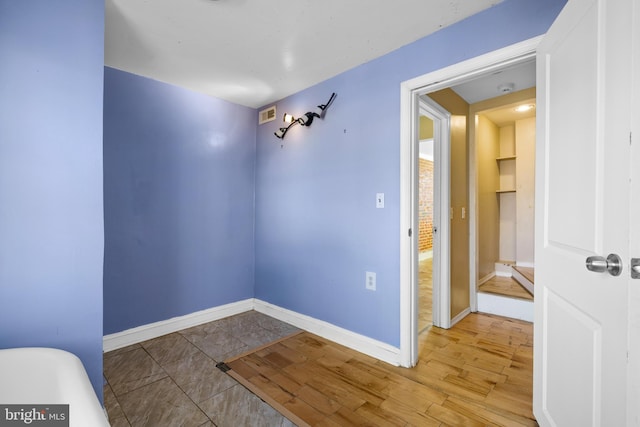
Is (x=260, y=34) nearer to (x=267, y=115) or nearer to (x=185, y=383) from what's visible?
(x=267, y=115)

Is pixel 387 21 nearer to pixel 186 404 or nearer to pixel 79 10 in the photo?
pixel 79 10

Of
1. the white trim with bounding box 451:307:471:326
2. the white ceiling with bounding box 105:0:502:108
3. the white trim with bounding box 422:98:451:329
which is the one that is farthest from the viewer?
the white trim with bounding box 451:307:471:326

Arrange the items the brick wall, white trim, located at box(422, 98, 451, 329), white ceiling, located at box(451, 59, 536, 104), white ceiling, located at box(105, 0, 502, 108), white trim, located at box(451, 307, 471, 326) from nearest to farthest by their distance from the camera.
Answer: white ceiling, located at box(105, 0, 502, 108)
white ceiling, located at box(451, 59, 536, 104)
white trim, located at box(422, 98, 451, 329)
white trim, located at box(451, 307, 471, 326)
the brick wall

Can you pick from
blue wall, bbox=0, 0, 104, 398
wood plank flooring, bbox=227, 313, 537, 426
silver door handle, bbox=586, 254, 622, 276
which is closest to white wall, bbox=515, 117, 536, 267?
wood plank flooring, bbox=227, 313, 537, 426

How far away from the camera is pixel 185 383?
184 cm

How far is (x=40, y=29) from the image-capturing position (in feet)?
4.42

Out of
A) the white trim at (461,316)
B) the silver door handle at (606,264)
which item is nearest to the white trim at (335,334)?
the white trim at (461,316)

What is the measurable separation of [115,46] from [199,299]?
2.18 meters

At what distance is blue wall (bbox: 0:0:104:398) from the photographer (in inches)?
50.2

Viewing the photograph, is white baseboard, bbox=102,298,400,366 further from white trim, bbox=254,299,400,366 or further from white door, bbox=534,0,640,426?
white door, bbox=534,0,640,426

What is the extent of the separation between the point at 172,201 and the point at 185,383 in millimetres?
1529

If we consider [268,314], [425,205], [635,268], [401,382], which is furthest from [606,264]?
[425,205]

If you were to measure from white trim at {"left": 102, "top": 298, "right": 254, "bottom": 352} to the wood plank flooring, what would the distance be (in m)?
0.86

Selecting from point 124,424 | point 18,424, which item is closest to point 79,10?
point 18,424
